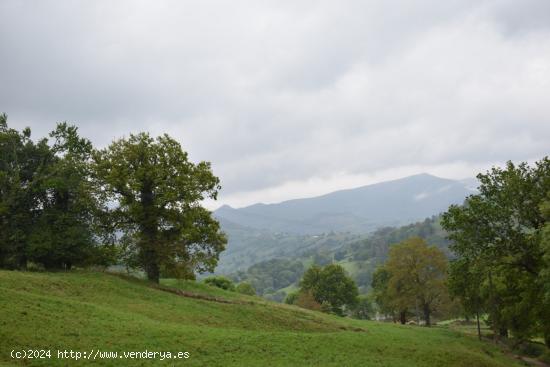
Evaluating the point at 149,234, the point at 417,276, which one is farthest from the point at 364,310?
the point at 149,234

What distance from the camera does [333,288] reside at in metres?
109

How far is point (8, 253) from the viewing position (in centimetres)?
4491

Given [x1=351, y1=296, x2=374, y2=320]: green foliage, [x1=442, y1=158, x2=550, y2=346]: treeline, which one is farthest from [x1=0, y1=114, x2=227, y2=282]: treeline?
[x1=351, y1=296, x2=374, y2=320]: green foliage

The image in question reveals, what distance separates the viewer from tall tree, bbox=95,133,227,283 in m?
49.4

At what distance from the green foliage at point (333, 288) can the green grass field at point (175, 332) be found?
6199 centimetres

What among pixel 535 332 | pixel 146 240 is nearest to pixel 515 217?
pixel 535 332

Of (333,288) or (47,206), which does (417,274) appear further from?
(47,206)

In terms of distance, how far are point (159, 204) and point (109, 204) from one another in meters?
6.81

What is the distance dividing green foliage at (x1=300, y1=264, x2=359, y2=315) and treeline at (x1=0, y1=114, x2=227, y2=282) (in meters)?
61.5

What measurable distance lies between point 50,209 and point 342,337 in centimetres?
3373

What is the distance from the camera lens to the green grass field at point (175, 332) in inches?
989

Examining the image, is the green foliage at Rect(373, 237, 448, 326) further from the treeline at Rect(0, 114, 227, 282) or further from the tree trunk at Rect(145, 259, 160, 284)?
the tree trunk at Rect(145, 259, 160, 284)

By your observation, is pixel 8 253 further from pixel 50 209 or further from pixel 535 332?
pixel 535 332

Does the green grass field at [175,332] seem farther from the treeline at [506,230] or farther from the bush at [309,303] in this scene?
the bush at [309,303]
